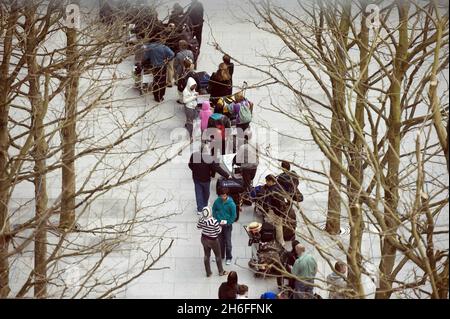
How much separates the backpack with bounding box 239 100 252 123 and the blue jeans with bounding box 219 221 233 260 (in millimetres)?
3564

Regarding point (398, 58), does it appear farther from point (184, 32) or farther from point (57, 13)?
point (184, 32)

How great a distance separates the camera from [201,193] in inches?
724

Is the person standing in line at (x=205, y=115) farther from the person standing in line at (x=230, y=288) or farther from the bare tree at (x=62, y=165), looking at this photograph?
the person standing in line at (x=230, y=288)

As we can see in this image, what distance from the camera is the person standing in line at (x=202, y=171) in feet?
58.7

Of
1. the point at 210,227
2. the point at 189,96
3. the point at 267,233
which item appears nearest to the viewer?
the point at 210,227

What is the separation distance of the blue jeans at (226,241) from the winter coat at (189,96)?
4380mm

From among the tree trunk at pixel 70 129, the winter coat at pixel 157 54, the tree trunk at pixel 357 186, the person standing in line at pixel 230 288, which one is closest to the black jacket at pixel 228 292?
the person standing in line at pixel 230 288

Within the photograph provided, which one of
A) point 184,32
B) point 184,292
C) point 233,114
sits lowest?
point 184,292

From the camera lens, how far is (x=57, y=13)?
52.5ft

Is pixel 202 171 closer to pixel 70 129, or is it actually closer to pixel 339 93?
pixel 70 129

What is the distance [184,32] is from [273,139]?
351 cm

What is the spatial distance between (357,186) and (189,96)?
938 centimetres

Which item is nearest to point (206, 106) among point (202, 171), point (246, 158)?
point (246, 158)
